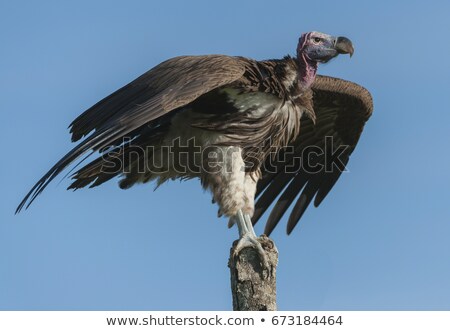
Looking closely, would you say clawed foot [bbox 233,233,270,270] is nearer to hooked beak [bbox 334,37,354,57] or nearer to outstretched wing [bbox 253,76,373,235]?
hooked beak [bbox 334,37,354,57]

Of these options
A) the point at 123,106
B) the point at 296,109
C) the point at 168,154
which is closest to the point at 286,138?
the point at 296,109

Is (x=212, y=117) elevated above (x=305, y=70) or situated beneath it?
situated beneath

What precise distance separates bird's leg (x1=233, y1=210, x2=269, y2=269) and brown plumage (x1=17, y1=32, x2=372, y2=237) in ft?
0.32

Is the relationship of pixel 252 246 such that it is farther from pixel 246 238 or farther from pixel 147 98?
pixel 147 98

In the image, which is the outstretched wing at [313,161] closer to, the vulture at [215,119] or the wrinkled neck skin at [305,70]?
the vulture at [215,119]

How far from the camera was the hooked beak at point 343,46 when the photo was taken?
35.9 ft

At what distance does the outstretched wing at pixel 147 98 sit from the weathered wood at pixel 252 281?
4.11 ft

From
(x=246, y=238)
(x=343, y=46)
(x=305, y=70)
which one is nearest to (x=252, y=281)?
(x=246, y=238)

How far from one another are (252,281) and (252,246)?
50cm

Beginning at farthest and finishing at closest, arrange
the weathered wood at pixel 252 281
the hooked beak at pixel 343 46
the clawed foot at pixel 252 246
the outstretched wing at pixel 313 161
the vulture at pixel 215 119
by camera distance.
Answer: the outstretched wing at pixel 313 161 → the hooked beak at pixel 343 46 → the vulture at pixel 215 119 → the clawed foot at pixel 252 246 → the weathered wood at pixel 252 281

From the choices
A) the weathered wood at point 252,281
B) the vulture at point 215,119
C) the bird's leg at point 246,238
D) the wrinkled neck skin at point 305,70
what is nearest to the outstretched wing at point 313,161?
the vulture at point 215,119

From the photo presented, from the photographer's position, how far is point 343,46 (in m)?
11.0

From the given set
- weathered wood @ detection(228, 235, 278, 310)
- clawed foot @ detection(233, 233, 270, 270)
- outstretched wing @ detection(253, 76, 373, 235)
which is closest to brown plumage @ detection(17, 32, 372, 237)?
outstretched wing @ detection(253, 76, 373, 235)
